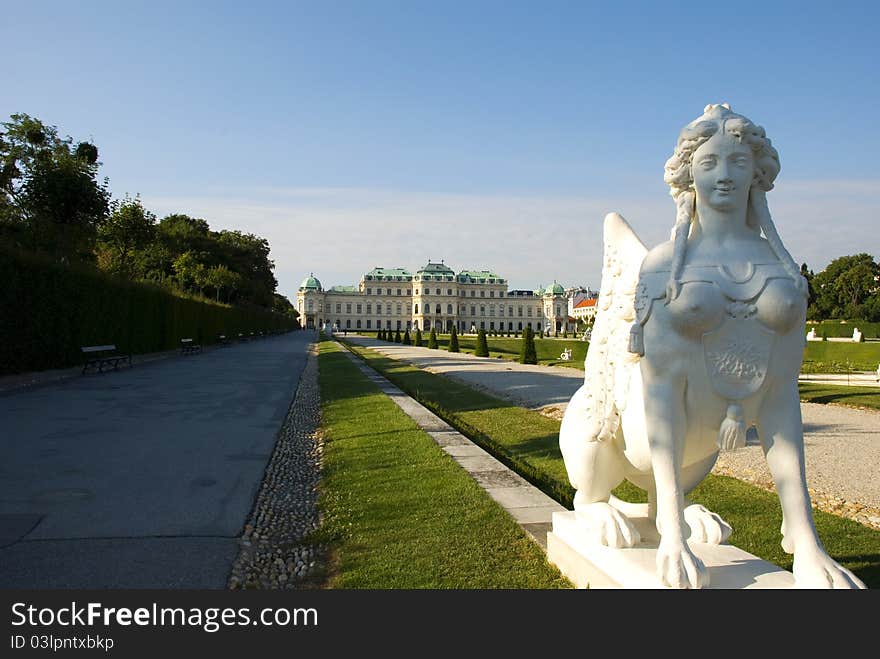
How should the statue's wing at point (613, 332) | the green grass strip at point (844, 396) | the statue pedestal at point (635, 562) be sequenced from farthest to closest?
the green grass strip at point (844, 396), the statue's wing at point (613, 332), the statue pedestal at point (635, 562)

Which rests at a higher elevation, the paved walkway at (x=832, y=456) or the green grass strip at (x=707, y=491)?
the green grass strip at (x=707, y=491)

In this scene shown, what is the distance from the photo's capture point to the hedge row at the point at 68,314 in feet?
46.2

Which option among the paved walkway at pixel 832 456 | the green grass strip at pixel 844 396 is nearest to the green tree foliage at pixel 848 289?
the green grass strip at pixel 844 396

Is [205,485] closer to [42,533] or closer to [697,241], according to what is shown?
[42,533]

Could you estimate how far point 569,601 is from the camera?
2.24m

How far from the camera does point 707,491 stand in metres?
5.41

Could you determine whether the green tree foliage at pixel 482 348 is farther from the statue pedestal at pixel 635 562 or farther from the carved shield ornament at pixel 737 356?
the carved shield ornament at pixel 737 356

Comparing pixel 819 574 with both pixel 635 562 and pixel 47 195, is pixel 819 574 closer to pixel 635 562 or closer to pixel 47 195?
pixel 635 562

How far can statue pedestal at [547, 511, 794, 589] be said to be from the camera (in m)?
2.37

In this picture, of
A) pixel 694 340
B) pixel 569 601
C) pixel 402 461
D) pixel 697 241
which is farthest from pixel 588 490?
pixel 402 461

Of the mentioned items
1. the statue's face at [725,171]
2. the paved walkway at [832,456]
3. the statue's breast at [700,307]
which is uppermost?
the statue's face at [725,171]

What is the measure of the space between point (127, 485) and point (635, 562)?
462 cm

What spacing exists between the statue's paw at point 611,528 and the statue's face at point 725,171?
1.46 meters

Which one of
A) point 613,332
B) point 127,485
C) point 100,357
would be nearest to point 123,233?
point 100,357
